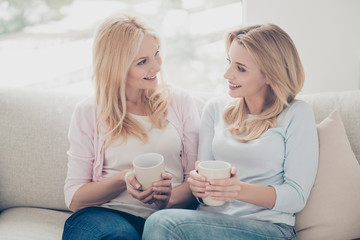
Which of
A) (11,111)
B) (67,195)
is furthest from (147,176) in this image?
(11,111)

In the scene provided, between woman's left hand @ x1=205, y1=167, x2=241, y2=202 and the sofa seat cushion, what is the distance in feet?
2.33

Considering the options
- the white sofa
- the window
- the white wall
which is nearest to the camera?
the white sofa

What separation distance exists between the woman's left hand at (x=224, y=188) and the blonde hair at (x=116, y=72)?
43 cm

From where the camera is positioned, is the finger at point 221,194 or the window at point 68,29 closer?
the finger at point 221,194

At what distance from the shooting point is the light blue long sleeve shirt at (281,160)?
1.24 metres

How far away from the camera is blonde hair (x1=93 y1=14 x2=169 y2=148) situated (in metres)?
1.37

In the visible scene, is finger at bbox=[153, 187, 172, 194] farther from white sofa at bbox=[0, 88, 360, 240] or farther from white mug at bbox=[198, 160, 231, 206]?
white sofa at bbox=[0, 88, 360, 240]

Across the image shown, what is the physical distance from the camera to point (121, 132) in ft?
4.66

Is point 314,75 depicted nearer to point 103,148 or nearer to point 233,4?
point 233,4

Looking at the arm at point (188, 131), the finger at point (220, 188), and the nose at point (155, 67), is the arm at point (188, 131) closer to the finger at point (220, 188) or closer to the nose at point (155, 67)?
the nose at point (155, 67)

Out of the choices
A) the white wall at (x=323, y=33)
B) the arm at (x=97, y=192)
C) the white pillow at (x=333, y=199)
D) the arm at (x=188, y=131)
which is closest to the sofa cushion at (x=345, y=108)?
the white pillow at (x=333, y=199)

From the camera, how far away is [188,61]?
275 centimetres

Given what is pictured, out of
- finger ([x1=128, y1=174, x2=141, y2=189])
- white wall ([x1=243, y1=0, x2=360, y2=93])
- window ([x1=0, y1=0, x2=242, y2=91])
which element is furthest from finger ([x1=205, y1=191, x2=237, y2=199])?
window ([x1=0, y1=0, x2=242, y2=91])

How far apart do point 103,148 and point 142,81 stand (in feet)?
1.04
